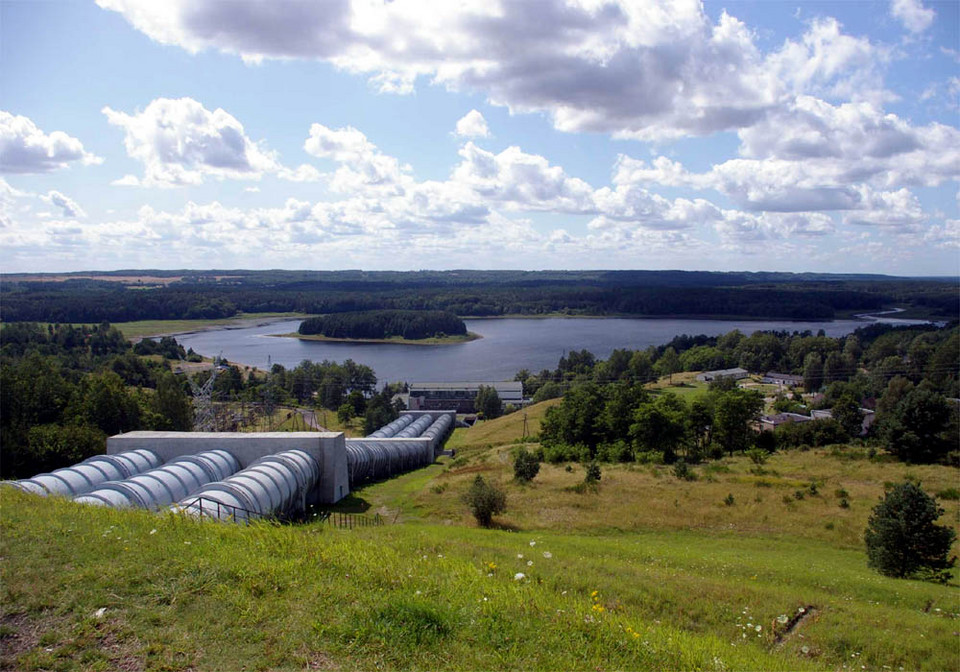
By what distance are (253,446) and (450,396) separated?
38722 millimetres

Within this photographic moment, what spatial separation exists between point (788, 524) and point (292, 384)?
1877 inches

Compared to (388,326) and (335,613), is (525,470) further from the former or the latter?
(388,326)

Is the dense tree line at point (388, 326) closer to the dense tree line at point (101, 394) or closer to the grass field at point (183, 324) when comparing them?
the grass field at point (183, 324)

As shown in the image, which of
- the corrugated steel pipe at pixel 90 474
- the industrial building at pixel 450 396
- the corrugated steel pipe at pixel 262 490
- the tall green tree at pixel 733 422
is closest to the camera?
the corrugated steel pipe at pixel 262 490

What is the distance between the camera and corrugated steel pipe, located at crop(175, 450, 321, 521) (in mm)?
10977

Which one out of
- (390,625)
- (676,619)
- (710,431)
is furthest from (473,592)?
(710,431)

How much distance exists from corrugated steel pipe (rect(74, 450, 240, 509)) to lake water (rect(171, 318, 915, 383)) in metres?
49.5

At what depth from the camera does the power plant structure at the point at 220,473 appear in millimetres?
11750

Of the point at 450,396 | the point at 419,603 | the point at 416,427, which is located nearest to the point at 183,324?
the point at 450,396

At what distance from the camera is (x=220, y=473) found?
15555mm

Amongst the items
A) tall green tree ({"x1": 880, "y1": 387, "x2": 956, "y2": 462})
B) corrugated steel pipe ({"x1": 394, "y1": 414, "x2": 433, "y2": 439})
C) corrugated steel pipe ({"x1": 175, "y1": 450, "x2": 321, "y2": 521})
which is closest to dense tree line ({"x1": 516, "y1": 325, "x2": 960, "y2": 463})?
tall green tree ({"x1": 880, "y1": 387, "x2": 956, "y2": 462})

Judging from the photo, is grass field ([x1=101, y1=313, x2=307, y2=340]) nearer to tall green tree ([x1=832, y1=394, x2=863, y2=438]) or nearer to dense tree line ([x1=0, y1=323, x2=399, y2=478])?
dense tree line ([x1=0, y1=323, x2=399, y2=478])

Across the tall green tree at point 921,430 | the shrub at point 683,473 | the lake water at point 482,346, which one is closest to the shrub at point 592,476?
the shrub at point 683,473

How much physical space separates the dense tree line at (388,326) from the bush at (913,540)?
93.8 meters
